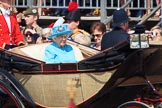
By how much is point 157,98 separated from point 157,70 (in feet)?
1.69

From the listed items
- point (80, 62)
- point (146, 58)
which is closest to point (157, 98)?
point (146, 58)

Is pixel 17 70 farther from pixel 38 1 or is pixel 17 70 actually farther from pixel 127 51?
pixel 38 1

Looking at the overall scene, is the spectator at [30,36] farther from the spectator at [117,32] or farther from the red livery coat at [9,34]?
the spectator at [117,32]

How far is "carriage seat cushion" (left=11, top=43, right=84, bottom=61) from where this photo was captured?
810 centimetres

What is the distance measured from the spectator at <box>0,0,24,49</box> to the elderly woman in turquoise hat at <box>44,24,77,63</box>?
35.8 inches

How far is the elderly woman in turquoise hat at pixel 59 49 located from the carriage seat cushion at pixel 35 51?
0.15 metres

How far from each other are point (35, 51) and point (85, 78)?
114 cm

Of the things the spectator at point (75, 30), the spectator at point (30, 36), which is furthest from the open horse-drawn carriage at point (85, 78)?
the spectator at point (30, 36)

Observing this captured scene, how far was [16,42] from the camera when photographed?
8883 mm

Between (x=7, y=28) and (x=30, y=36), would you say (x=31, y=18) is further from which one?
(x=7, y=28)

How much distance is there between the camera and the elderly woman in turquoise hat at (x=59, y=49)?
782 cm

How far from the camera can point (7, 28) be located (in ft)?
28.7

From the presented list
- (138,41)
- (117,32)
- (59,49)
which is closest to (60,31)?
(59,49)

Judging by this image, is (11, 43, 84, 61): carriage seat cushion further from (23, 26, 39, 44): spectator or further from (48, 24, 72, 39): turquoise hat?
(23, 26, 39, 44): spectator
